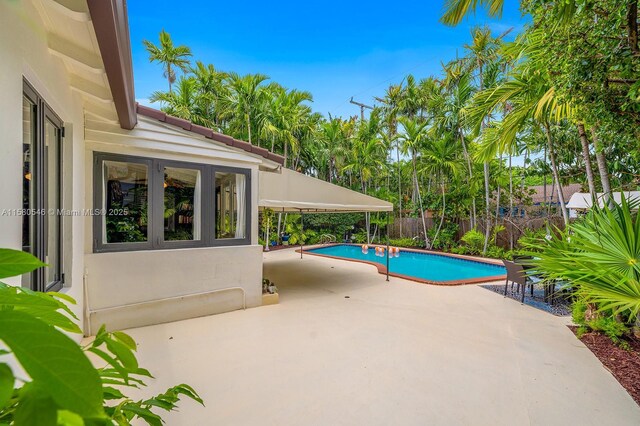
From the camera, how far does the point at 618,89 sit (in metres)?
3.50

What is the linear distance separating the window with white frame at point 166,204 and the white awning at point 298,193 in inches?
17.9

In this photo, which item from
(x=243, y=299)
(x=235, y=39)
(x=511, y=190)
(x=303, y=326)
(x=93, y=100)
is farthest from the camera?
(x=235, y=39)

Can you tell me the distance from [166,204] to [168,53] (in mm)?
15173

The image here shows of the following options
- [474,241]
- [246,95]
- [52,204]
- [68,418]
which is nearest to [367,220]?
[474,241]

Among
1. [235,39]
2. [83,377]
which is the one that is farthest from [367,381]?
[235,39]

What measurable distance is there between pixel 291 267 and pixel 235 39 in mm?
13105

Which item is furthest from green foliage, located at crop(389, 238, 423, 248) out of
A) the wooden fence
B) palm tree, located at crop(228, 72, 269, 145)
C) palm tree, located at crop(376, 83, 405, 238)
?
palm tree, located at crop(228, 72, 269, 145)

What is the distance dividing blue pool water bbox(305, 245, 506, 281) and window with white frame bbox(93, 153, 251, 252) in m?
6.85

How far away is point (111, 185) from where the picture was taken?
489 centimetres

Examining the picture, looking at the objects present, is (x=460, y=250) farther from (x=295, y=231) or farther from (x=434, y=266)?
(x=295, y=231)

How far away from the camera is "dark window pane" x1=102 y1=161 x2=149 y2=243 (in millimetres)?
4844

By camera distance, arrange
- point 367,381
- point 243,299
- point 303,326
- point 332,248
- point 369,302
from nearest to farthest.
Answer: point 367,381, point 303,326, point 243,299, point 369,302, point 332,248

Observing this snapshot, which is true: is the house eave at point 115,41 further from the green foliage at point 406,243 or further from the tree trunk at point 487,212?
the green foliage at point 406,243

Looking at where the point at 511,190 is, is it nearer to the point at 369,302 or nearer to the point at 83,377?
the point at 369,302
